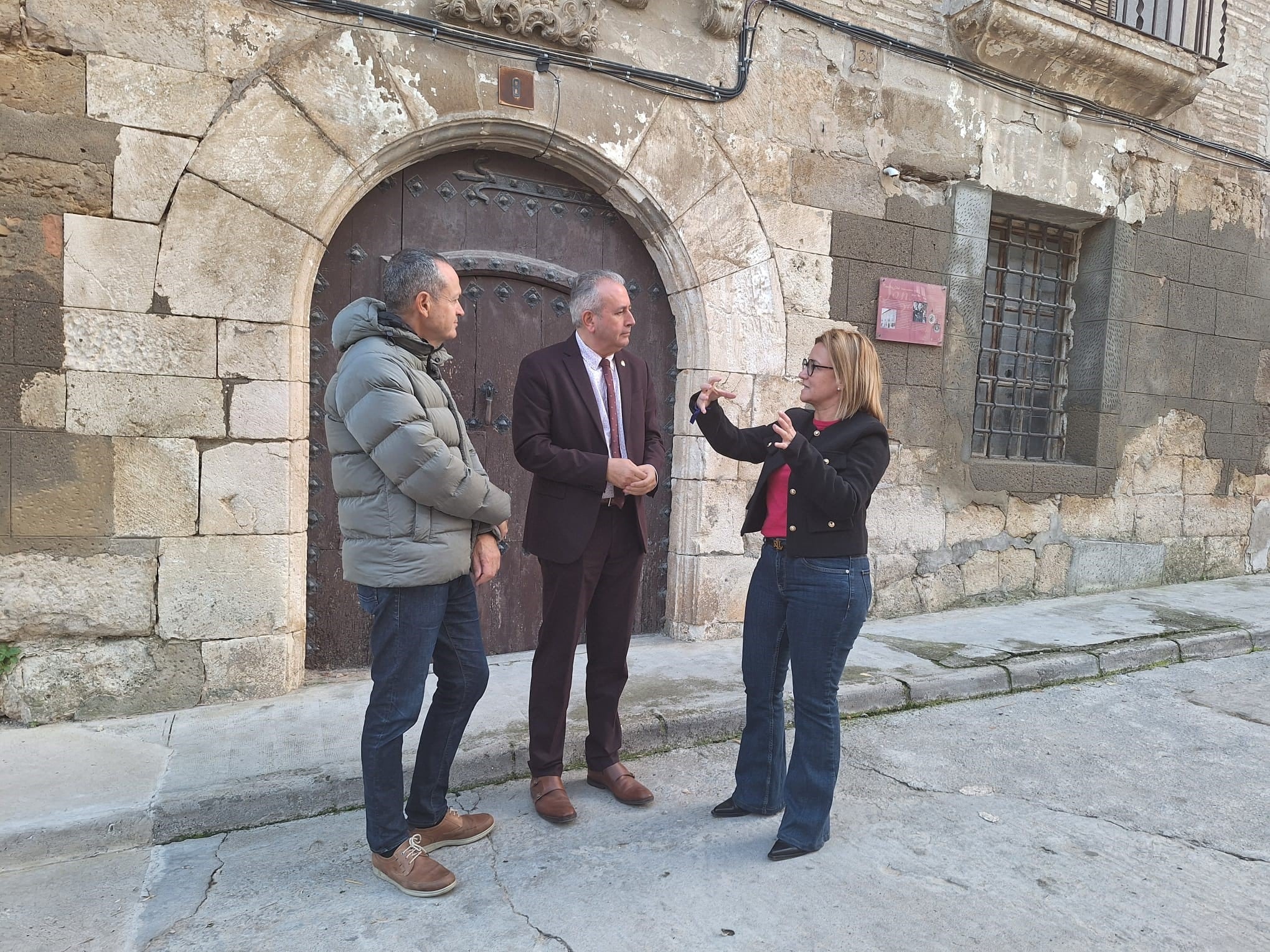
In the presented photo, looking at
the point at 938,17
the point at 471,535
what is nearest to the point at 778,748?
the point at 471,535

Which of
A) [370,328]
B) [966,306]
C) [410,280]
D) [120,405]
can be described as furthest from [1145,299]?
[120,405]

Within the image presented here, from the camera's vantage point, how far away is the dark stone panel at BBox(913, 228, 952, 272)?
579cm

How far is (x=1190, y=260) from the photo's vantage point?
22.8 feet

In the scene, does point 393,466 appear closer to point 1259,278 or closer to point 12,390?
point 12,390

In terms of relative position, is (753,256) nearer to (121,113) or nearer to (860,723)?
(860,723)

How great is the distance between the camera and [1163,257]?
681cm

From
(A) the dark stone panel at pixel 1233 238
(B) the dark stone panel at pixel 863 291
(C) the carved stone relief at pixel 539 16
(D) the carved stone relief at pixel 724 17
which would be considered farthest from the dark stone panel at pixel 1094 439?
(C) the carved stone relief at pixel 539 16

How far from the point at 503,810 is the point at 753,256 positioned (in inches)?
135

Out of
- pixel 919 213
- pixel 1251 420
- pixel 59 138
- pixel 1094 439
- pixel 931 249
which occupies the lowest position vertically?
pixel 1094 439

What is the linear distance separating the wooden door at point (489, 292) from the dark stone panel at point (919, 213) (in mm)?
1679

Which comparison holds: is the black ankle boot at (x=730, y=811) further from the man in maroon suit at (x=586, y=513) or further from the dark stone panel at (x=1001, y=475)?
the dark stone panel at (x=1001, y=475)

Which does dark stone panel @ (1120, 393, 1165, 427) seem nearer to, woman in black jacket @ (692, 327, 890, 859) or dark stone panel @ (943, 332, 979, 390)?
dark stone panel @ (943, 332, 979, 390)

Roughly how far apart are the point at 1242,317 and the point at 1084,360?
5.59 ft

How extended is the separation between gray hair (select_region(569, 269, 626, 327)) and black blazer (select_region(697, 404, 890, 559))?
0.57 meters
